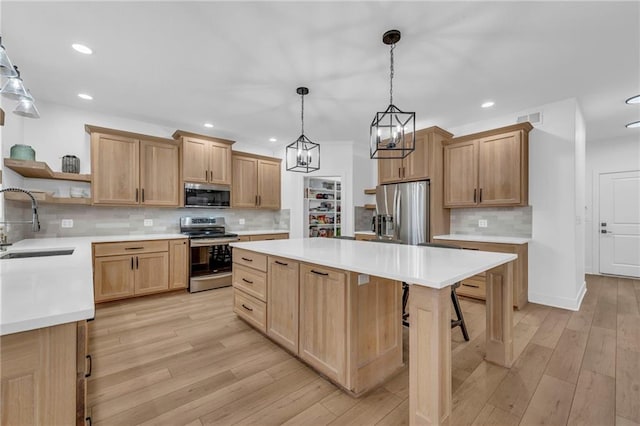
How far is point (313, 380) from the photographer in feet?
6.26

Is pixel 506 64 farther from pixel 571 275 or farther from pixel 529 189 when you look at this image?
pixel 571 275

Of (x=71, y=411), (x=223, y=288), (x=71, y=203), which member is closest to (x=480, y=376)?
(x=71, y=411)

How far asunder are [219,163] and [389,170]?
288 cm

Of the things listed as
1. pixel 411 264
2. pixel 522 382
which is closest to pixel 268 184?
pixel 411 264

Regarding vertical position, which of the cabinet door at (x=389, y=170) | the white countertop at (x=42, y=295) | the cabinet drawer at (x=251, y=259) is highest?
the cabinet door at (x=389, y=170)

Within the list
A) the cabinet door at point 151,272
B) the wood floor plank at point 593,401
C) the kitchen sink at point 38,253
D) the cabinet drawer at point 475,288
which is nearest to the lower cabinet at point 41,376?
the kitchen sink at point 38,253

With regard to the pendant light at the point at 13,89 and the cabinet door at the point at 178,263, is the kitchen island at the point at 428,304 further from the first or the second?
the cabinet door at the point at 178,263

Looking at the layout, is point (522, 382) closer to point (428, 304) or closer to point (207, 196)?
point (428, 304)

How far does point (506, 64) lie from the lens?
258 centimetres

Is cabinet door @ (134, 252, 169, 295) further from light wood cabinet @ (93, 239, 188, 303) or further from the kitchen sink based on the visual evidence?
the kitchen sink

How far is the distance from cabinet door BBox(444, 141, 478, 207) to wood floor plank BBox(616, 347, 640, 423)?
6.91 feet

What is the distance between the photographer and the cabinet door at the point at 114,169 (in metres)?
3.56

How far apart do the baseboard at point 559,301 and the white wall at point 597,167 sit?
2229mm

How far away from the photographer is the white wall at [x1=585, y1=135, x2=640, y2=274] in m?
4.77
